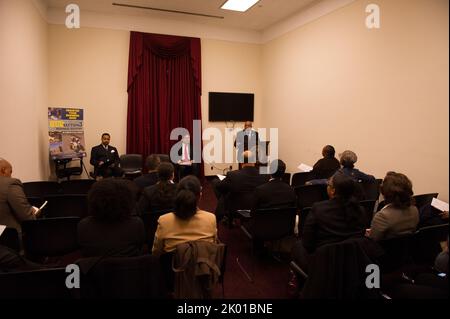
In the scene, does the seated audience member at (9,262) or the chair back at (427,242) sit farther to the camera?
the chair back at (427,242)

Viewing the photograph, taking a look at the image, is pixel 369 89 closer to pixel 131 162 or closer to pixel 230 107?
pixel 230 107

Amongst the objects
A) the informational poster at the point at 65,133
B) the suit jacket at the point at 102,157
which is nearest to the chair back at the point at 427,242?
the suit jacket at the point at 102,157

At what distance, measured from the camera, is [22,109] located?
4.79 meters

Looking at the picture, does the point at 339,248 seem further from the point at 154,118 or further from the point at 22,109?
the point at 154,118

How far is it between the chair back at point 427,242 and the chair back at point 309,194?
57.2 inches

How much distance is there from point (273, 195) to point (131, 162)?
14.1ft

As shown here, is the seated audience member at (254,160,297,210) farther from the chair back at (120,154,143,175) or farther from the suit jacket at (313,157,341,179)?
the chair back at (120,154,143,175)

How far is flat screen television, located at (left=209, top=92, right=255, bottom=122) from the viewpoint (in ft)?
25.9

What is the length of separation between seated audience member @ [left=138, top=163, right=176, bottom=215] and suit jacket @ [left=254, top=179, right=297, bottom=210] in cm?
82

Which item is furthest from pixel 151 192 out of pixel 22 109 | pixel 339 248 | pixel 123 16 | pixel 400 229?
pixel 123 16

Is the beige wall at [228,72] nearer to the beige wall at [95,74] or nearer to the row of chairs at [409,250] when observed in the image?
the beige wall at [95,74]

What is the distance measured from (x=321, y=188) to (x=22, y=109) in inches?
173

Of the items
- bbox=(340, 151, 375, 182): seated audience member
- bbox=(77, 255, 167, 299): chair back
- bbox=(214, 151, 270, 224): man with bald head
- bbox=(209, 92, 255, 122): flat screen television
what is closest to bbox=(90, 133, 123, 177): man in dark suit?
bbox=(209, 92, 255, 122): flat screen television

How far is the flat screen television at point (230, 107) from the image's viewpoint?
7898 mm
